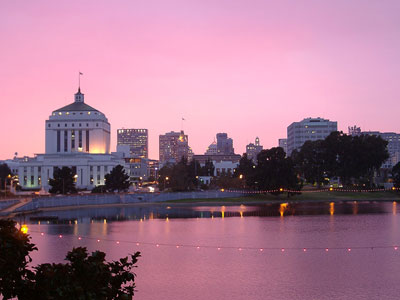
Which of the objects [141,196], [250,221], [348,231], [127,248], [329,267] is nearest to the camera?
[329,267]

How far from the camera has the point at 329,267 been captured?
1622 inches

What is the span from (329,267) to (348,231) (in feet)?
80.8

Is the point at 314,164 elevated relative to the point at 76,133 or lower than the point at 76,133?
lower

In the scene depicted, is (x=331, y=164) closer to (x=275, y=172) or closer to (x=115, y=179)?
(x=275, y=172)

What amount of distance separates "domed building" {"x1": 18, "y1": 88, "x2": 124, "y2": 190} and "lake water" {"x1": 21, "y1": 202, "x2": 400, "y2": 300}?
9186 cm

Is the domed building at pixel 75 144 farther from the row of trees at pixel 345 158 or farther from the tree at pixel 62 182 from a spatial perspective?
the row of trees at pixel 345 158

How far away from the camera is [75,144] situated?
18975 centimetres

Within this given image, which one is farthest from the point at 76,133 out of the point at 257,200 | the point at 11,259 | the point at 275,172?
the point at 11,259

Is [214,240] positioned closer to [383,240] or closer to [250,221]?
[383,240]

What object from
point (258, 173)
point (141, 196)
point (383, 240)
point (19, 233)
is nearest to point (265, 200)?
point (258, 173)

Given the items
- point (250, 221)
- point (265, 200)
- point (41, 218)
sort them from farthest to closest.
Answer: point (265, 200) < point (41, 218) < point (250, 221)

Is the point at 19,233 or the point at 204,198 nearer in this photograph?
the point at 19,233

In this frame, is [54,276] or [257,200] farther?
[257,200]

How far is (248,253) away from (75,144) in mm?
148608
